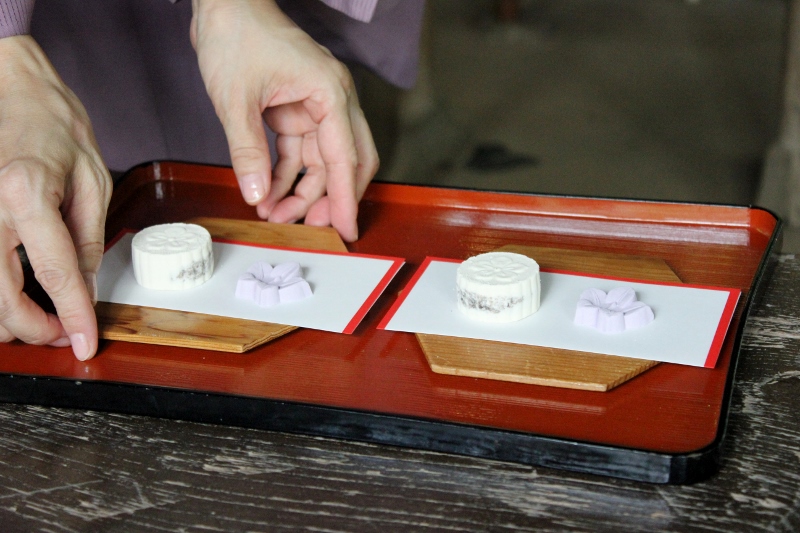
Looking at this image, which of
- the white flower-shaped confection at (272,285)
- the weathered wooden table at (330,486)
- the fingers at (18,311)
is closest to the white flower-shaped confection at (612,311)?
the weathered wooden table at (330,486)

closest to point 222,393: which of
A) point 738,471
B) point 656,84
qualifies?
point 738,471

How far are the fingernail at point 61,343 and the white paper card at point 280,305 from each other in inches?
2.8

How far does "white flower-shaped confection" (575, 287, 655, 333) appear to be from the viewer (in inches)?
31.6

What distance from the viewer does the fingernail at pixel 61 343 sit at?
0.83 m

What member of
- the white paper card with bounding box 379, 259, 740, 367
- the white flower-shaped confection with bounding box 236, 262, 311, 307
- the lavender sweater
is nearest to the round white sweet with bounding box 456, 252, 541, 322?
the white paper card with bounding box 379, 259, 740, 367

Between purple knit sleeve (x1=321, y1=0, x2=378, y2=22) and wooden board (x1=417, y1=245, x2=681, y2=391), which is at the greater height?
purple knit sleeve (x1=321, y1=0, x2=378, y2=22)

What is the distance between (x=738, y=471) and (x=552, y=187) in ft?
7.84

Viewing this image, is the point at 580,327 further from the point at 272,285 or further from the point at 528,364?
the point at 272,285

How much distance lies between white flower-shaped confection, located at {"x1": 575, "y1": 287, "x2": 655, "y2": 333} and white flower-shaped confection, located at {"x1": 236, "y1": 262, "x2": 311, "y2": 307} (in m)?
0.27

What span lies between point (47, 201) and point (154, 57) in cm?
71

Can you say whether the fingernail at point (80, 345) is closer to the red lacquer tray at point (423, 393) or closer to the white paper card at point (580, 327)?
the red lacquer tray at point (423, 393)

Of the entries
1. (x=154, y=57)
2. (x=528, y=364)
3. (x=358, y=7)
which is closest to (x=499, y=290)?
(x=528, y=364)

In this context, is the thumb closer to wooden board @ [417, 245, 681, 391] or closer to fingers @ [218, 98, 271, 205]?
fingers @ [218, 98, 271, 205]

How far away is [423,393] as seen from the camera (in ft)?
2.43
